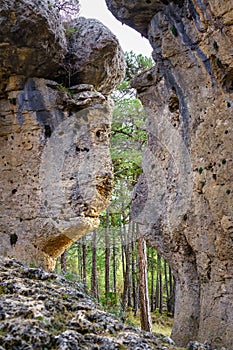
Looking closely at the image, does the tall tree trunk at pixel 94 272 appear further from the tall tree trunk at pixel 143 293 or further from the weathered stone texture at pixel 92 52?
the weathered stone texture at pixel 92 52

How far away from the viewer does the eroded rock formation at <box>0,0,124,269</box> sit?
40.8 ft

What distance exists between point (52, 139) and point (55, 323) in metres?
9.39

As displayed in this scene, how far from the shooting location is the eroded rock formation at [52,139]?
40.8ft

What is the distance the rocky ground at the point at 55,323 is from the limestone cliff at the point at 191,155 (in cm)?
290

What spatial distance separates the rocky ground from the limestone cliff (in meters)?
2.90

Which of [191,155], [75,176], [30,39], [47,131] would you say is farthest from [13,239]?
[191,155]

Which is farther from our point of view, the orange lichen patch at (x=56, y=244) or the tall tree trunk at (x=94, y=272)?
the tall tree trunk at (x=94, y=272)

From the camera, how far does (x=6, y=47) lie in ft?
39.4

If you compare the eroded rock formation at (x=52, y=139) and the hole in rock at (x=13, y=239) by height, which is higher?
the eroded rock formation at (x=52, y=139)

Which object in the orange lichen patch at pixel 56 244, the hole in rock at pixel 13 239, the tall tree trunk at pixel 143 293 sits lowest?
the tall tree trunk at pixel 143 293

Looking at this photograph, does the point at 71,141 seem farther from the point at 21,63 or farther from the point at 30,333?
the point at 30,333

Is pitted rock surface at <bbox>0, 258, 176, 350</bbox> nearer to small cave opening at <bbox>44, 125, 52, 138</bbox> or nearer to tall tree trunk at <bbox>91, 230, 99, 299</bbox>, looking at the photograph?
small cave opening at <bbox>44, 125, 52, 138</bbox>

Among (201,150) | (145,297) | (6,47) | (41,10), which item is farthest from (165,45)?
(145,297)

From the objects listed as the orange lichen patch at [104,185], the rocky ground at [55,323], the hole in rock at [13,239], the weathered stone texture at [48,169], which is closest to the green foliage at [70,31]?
the weathered stone texture at [48,169]
